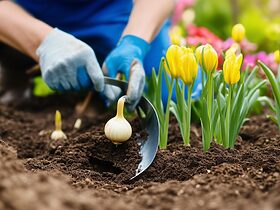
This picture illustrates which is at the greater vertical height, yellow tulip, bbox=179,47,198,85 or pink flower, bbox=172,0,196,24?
yellow tulip, bbox=179,47,198,85

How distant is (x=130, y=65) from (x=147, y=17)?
1.38 feet

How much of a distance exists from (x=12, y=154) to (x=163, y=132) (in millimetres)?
625

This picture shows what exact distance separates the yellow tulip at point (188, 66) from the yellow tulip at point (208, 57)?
1.4 inches

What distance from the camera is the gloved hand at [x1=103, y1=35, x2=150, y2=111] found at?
2.03m

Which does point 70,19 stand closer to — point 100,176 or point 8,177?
point 100,176

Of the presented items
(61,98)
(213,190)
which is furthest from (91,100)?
(213,190)

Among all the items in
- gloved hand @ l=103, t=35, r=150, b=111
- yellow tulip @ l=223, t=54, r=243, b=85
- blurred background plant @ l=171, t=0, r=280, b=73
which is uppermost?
yellow tulip @ l=223, t=54, r=243, b=85

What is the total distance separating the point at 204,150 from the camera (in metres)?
1.84

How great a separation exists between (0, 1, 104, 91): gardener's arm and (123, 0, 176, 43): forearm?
0.35 m

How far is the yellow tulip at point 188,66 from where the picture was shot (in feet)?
5.49

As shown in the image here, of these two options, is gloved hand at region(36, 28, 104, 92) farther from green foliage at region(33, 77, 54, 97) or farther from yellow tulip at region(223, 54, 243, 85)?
green foliage at region(33, 77, 54, 97)

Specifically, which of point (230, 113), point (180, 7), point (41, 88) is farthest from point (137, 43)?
point (180, 7)

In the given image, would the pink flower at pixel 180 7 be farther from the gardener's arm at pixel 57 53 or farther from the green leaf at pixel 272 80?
the green leaf at pixel 272 80

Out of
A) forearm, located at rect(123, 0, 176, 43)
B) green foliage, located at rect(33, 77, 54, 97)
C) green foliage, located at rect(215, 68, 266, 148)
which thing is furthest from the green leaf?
green foliage, located at rect(33, 77, 54, 97)
